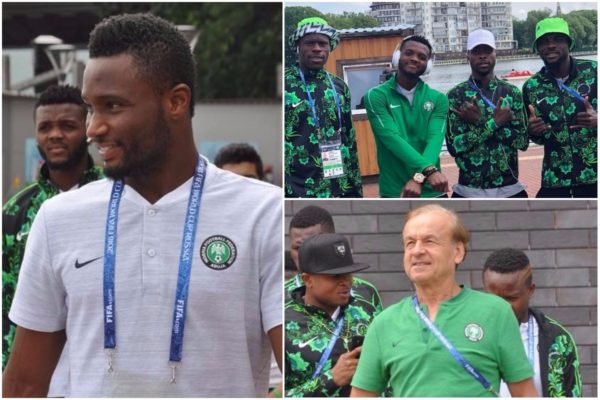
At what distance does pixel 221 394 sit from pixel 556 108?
1617 millimetres

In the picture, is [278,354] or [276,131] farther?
[276,131]

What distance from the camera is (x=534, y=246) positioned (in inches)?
190

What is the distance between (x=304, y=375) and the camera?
4.82 meters

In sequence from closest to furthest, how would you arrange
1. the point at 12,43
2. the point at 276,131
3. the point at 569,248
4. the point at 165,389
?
the point at 165,389
the point at 569,248
the point at 276,131
the point at 12,43

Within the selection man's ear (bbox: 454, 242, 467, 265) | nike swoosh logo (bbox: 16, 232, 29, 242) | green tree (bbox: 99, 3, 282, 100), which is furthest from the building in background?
man's ear (bbox: 454, 242, 467, 265)

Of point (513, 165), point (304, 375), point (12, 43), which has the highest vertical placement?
point (12, 43)

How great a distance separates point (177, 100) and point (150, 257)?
504mm

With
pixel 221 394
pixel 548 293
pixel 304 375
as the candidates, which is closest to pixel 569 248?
pixel 548 293

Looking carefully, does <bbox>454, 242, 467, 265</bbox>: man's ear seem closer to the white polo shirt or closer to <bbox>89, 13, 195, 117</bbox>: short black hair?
the white polo shirt

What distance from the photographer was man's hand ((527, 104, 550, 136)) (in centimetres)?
504

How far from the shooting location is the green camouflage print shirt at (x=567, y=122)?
16.2 ft

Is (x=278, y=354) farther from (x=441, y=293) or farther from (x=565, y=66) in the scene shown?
(x=565, y=66)

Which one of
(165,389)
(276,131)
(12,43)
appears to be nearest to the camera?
(165,389)

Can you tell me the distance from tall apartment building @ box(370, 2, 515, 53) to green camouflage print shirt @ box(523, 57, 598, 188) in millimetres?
213
